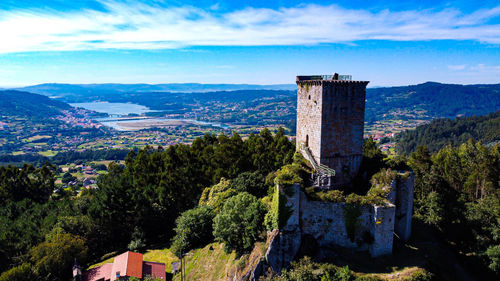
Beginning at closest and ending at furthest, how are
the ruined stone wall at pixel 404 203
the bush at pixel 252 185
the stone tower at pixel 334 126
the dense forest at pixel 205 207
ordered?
the ruined stone wall at pixel 404 203, the stone tower at pixel 334 126, the dense forest at pixel 205 207, the bush at pixel 252 185

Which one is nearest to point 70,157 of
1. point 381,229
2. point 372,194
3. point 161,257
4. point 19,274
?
point 161,257

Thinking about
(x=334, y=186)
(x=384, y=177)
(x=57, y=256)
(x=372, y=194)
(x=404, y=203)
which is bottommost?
(x=57, y=256)

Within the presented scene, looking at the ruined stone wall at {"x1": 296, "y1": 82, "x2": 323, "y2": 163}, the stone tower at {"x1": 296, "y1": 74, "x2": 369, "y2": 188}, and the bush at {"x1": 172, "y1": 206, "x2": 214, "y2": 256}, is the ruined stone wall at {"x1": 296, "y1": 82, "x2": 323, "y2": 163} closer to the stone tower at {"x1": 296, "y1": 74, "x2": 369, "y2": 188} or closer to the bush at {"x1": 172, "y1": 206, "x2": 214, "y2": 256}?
the stone tower at {"x1": 296, "y1": 74, "x2": 369, "y2": 188}

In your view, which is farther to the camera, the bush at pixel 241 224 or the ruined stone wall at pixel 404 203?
the ruined stone wall at pixel 404 203

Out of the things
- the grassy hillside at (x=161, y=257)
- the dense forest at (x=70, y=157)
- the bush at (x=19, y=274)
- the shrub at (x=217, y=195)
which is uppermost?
the shrub at (x=217, y=195)

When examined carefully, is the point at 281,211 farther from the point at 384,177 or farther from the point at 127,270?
the point at 127,270

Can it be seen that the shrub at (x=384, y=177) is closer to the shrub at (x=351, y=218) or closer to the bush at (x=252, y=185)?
the shrub at (x=351, y=218)

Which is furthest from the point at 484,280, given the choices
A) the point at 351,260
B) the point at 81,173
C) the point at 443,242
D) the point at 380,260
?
the point at 81,173

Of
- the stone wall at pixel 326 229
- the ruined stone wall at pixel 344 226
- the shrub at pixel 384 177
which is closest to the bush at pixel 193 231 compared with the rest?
the stone wall at pixel 326 229
